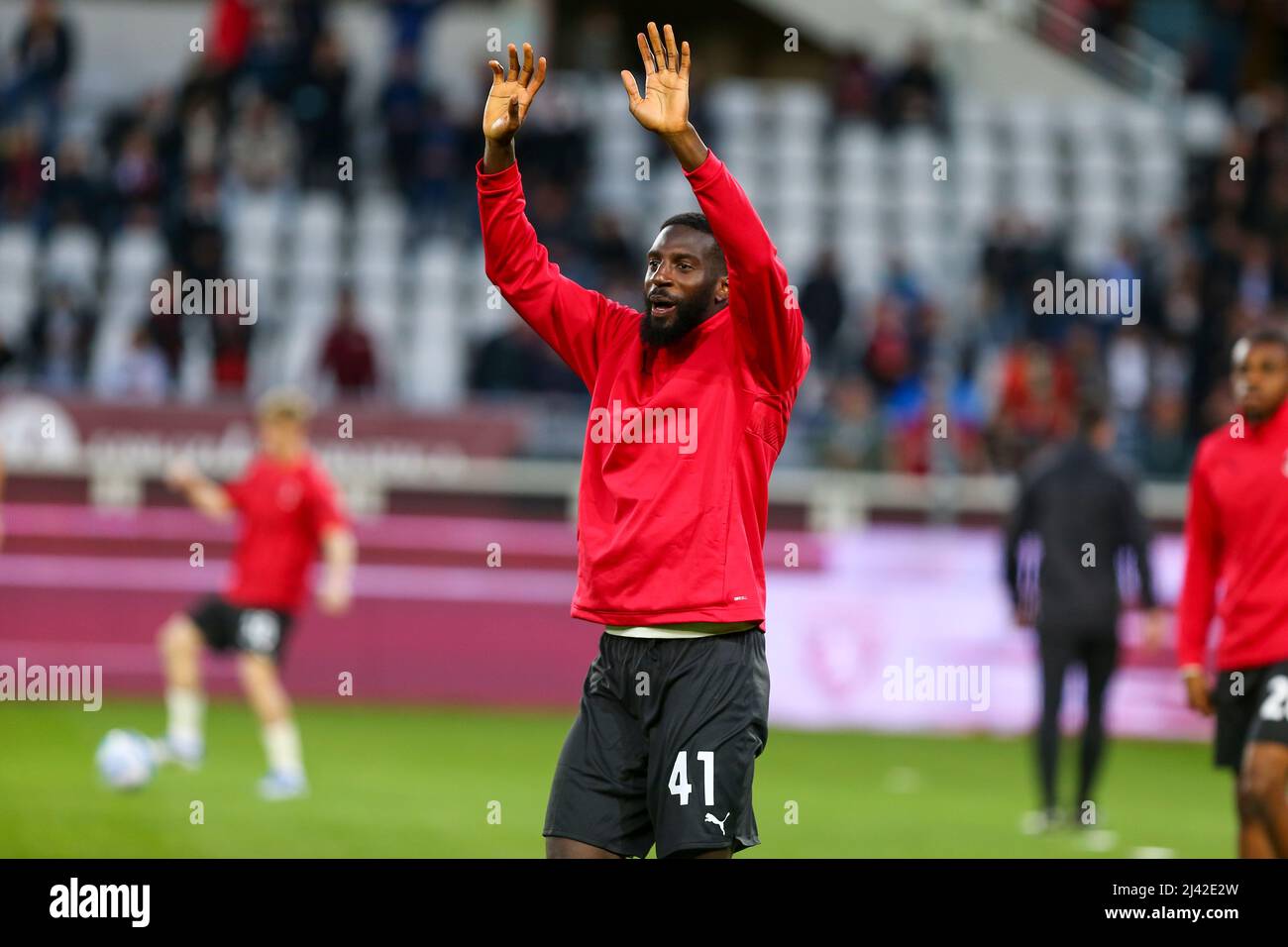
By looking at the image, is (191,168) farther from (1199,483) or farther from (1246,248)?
(1199,483)

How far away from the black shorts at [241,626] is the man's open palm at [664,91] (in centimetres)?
696

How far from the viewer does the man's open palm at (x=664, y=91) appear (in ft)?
18.5

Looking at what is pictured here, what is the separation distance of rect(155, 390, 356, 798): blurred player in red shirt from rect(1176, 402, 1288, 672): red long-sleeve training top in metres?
5.50

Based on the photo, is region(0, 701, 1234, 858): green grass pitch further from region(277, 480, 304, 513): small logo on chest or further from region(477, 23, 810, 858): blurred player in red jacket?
region(477, 23, 810, 858): blurred player in red jacket

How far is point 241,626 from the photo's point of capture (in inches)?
475

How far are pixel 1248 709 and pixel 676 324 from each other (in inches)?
126

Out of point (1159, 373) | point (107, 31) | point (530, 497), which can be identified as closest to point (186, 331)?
point (530, 497)

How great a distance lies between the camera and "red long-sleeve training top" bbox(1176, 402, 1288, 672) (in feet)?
25.2

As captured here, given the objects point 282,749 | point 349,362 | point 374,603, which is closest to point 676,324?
point 282,749

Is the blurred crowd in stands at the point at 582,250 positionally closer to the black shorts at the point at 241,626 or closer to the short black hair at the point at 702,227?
the black shorts at the point at 241,626

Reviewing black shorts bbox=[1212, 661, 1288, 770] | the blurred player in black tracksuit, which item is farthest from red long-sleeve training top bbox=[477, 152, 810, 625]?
the blurred player in black tracksuit

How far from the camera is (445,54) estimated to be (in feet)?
75.7

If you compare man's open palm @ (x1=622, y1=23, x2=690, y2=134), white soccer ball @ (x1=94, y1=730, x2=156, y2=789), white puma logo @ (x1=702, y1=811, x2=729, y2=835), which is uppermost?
man's open palm @ (x1=622, y1=23, x2=690, y2=134)

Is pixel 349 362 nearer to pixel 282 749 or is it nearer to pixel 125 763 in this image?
pixel 282 749
